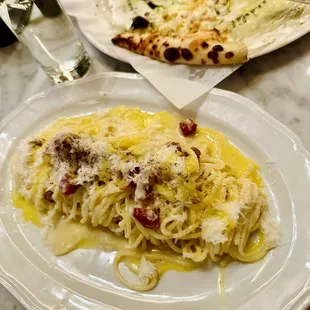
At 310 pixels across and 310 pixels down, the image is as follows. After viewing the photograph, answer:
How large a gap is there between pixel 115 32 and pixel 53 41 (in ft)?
1.00

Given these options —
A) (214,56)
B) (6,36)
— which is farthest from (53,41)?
(214,56)

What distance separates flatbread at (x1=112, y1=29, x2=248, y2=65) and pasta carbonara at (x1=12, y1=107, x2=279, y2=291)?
33cm

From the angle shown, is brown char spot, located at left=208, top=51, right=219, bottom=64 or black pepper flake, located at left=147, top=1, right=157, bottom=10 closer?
brown char spot, located at left=208, top=51, right=219, bottom=64

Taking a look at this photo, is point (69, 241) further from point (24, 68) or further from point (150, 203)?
point (24, 68)

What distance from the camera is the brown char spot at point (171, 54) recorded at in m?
2.06

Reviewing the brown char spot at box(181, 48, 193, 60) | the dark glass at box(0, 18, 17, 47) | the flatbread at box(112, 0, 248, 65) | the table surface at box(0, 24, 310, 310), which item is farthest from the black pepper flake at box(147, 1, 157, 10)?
the dark glass at box(0, 18, 17, 47)

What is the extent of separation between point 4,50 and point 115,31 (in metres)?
0.68

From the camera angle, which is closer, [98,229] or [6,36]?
[98,229]

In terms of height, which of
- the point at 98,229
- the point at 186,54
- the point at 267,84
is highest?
the point at 186,54

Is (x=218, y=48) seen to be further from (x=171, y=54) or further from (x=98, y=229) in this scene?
(x=98, y=229)

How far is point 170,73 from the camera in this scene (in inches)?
81.4

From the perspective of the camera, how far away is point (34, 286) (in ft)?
5.10

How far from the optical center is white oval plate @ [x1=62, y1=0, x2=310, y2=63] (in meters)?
2.01

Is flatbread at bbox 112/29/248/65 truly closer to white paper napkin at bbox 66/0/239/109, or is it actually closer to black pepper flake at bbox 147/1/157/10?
white paper napkin at bbox 66/0/239/109
